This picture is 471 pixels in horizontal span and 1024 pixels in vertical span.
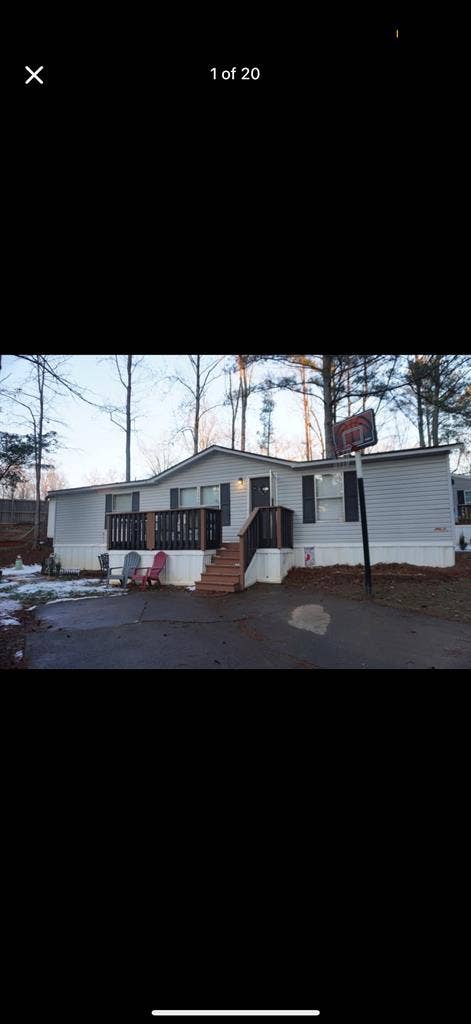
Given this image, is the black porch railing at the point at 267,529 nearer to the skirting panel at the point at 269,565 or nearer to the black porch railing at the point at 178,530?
the skirting panel at the point at 269,565

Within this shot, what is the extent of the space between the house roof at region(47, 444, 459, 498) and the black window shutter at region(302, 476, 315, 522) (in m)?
0.27

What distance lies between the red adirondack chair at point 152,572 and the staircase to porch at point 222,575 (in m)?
0.79

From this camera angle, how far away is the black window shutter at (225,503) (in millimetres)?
7246

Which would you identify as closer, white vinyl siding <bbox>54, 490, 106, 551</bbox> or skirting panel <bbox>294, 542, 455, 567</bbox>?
skirting panel <bbox>294, 542, 455, 567</bbox>

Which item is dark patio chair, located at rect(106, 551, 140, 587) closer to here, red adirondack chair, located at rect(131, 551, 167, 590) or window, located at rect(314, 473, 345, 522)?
red adirondack chair, located at rect(131, 551, 167, 590)

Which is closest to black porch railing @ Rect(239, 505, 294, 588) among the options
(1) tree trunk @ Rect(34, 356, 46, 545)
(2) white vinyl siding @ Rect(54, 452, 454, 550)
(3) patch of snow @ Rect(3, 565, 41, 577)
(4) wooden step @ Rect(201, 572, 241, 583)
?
(4) wooden step @ Rect(201, 572, 241, 583)

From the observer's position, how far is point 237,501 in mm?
7199

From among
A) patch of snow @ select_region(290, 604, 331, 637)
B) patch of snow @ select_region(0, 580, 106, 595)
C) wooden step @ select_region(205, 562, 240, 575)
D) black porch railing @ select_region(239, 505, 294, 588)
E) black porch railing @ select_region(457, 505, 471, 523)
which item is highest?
black porch railing @ select_region(457, 505, 471, 523)

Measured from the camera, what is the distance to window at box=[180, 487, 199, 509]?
25.1 feet
